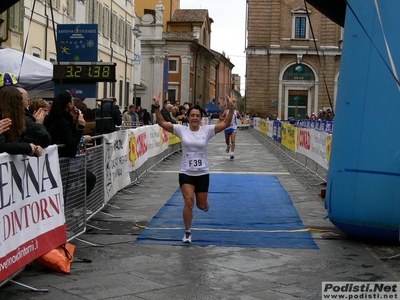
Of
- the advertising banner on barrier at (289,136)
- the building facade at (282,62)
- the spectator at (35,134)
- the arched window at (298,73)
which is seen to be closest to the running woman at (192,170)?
the spectator at (35,134)

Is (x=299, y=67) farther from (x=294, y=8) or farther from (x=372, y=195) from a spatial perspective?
(x=372, y=195)

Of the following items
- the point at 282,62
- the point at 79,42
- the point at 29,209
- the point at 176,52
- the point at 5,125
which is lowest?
the point at 29,209

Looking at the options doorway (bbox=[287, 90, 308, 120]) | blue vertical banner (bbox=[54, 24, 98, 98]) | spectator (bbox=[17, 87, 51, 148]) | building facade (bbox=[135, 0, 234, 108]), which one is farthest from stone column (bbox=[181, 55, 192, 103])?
spectator (bbox=[17, 87, 51, 148])

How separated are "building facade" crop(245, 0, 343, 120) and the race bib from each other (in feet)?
201

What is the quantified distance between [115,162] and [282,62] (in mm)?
59593

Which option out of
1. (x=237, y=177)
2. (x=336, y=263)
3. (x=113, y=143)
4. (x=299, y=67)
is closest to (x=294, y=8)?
(x=299, y=67)

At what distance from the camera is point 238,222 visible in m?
11.2

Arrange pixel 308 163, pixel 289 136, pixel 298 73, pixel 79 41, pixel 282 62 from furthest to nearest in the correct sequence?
1. pixel 282 62
2. pixel 298 73
3. pixel 289 136
4. pixel 308 163
5. pixel 79 41

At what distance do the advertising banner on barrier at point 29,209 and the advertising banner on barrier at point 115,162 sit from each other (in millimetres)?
4149

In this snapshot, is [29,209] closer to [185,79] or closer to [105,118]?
[105,118]

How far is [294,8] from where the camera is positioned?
70375mm

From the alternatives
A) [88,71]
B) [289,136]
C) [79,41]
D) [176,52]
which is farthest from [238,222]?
[176,52]

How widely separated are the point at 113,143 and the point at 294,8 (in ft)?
196

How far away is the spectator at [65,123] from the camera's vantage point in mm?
9297
